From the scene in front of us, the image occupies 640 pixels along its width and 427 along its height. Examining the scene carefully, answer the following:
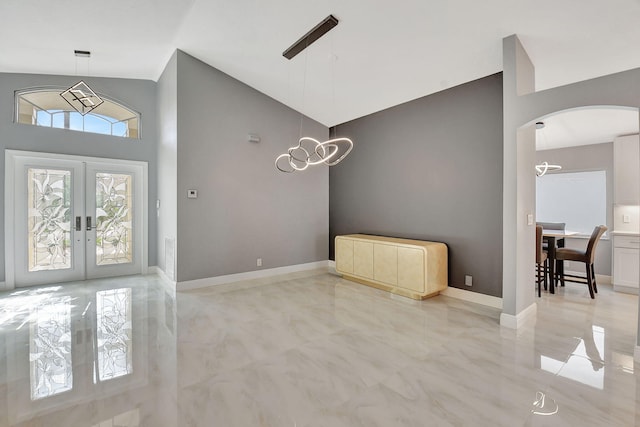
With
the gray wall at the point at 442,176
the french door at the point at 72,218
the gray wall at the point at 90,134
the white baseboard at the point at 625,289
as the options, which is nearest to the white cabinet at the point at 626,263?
the white baseboard at the point at 625,289

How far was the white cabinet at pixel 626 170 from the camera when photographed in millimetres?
4926

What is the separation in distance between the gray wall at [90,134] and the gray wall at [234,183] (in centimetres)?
165

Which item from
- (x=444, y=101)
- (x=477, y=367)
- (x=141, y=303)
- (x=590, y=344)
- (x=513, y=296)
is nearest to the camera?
(x=477, y=367)

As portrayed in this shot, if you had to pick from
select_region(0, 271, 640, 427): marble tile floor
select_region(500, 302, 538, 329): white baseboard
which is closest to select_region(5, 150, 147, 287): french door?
select_region(0, 271, 640, 427): marble tile floor

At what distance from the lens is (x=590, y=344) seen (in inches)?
117

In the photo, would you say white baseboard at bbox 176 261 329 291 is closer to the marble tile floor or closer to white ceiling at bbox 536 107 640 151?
the marble tile floor

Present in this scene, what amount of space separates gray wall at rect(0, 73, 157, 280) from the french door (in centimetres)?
12

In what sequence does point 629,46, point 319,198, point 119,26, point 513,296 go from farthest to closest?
point 319,198, point 119,26, point 513,296, point 629,46

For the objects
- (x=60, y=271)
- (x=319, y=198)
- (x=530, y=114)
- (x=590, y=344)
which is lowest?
(x=590, y=344)

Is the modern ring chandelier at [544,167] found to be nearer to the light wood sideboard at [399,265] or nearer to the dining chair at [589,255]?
the dining chair at [589,255]

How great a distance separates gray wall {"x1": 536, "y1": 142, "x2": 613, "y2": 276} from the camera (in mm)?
5461

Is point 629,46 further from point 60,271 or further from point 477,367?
point 60,271

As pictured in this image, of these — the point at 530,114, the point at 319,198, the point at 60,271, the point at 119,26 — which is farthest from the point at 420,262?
the point at 60,271

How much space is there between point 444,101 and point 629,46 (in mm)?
1985
